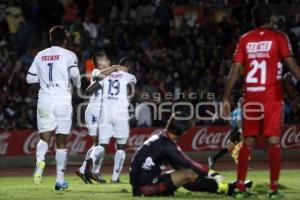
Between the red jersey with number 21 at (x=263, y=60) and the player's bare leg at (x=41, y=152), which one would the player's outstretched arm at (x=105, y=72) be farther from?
the red jersey with number 21 at (x=263, y=60)

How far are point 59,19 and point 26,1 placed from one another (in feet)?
4.40

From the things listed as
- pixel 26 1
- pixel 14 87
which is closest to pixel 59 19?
pixel 26 1

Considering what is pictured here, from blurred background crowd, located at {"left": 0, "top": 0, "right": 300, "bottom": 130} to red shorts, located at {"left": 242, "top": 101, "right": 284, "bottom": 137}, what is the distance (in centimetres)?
1046

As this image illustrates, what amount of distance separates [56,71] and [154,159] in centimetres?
288

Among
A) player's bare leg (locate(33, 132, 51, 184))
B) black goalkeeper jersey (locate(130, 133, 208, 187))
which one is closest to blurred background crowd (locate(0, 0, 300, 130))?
player's bare leg (locate(33, 132, 51, 184))

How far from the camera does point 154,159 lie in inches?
Answer: 438

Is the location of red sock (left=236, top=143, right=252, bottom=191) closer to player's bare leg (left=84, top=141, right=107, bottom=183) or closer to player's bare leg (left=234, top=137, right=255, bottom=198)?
player's bare leg (left=234, top=137, right=255, bottom=198)

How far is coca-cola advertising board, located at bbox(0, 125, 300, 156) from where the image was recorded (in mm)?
21641

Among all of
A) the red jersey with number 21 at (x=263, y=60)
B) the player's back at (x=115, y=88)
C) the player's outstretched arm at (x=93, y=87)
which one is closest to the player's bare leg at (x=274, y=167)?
the red jersey with number 21 at (x=263, y=60)

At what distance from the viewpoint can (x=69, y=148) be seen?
22.0 metres

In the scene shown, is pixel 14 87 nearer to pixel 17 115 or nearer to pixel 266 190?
pixel 17 115

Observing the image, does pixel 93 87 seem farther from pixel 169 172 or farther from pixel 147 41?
pixel 147 41

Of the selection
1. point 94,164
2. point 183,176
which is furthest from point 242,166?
point 94,164

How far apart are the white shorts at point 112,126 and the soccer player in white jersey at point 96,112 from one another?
0.57 ft
